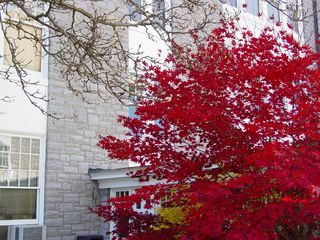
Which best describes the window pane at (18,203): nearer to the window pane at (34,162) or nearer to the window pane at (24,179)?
the window pane at (24,179)

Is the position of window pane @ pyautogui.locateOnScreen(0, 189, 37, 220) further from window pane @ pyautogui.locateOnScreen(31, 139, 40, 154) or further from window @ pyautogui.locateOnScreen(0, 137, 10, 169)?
window pane @ pyautogui.locateOnScreen(31, 139, 40, 154)

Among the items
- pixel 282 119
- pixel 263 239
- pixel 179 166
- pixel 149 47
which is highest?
pixel 149 47

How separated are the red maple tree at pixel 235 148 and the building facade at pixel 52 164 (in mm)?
3817

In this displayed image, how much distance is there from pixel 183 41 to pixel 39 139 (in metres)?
4.81

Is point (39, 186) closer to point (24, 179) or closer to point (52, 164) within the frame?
point (24, 179)

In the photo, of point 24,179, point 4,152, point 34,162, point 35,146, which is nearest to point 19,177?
point 24,179

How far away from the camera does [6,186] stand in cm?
960

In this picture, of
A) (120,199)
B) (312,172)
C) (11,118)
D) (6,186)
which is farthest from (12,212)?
(312,172)

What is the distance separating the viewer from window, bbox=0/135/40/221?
9.60 m

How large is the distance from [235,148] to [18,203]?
5787 millimetres

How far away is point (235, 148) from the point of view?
212 inches

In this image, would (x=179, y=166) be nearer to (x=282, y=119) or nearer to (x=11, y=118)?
(x=282, y=119)

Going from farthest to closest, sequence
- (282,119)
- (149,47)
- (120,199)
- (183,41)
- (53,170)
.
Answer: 1. (183,41)
2. (149,47)
3. (53,170)
4. (120,199)
5. (282,119)

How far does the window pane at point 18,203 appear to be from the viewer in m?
9.54
